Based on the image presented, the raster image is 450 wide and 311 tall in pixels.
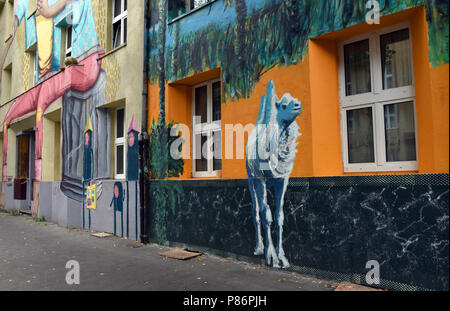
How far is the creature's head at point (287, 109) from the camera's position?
4.99 m

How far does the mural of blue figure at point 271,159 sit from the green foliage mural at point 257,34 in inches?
22.2

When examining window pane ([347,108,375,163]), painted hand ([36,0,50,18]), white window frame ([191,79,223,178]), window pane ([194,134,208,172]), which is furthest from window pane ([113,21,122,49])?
window pane ([347,108,375,163])

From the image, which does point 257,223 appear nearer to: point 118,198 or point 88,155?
point 118,198

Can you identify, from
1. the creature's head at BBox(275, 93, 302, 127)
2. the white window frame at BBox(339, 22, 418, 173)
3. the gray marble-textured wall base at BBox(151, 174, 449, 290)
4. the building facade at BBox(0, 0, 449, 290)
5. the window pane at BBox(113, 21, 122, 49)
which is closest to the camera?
the gray marble-textured wall base at BBox(151, 174, 449, 290)

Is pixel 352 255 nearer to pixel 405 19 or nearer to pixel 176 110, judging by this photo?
pixel 405 19

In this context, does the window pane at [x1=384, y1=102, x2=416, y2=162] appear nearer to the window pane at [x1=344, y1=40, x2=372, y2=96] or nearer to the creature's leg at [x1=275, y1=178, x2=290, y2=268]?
the window pane at [x1=344, y1=40, x2=372, y2=96]

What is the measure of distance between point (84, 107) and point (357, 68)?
753cm

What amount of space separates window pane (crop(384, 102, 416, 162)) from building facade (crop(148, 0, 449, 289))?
1cm

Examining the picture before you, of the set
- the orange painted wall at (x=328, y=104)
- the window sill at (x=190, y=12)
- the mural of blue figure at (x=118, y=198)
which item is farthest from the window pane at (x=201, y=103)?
the mural of blue figure at (x=118, y=198)

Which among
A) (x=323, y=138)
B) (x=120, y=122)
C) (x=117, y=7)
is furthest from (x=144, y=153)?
(x=117, y=7)

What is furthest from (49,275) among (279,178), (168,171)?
(279,178)

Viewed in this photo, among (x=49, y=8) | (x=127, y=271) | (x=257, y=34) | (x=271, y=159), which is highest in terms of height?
(x=49, y=8)

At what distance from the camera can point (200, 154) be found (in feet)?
22.9

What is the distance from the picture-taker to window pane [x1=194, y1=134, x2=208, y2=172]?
686cm
